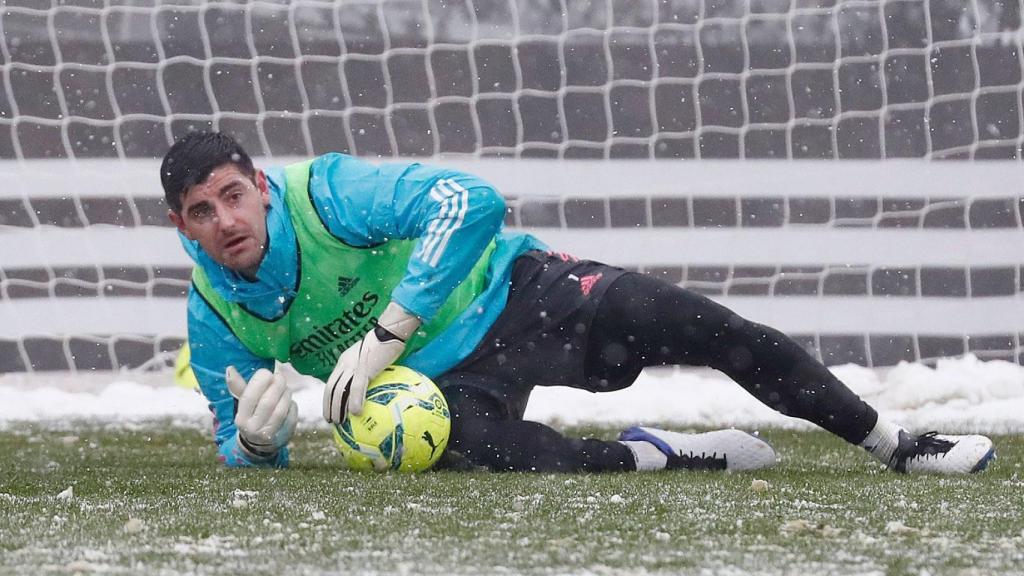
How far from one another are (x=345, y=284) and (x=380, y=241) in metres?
0.13

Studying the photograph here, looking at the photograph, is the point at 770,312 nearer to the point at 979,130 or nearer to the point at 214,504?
the point at 979,130

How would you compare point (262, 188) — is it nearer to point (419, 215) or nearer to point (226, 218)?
point (226, 218)

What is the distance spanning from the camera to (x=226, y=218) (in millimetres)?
3447

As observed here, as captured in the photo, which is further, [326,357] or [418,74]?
[418,74]

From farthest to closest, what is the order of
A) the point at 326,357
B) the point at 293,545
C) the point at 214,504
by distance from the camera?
the point at 326,357 → the point at 214,504 → the point at 293,545

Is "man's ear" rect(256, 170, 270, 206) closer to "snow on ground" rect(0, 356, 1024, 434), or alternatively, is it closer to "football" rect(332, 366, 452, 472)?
"football" rect(332, 366, 452, 472)

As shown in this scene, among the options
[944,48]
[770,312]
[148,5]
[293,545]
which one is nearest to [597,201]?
[770,312]

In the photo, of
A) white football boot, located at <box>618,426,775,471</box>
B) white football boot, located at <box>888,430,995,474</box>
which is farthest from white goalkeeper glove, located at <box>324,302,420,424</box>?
white football boot, located at <box>888,430,995,474</box>

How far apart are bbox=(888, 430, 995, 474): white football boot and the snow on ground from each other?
6.10 ft

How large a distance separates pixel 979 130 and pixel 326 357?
4176mm

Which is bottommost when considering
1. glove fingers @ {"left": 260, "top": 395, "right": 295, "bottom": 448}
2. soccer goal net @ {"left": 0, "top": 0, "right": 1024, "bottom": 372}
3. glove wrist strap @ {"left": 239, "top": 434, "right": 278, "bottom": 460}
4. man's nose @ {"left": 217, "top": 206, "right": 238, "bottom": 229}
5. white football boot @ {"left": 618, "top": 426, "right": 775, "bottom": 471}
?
glove wrist strap @ {"left": 239, "top": 434, "right": 278, "bottom": 460}

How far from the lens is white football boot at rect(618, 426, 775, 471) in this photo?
12.0ft

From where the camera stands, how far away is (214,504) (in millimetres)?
2852

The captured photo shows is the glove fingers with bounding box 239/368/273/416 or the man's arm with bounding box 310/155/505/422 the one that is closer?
the man's arm with bounding box 310/155/505/422
